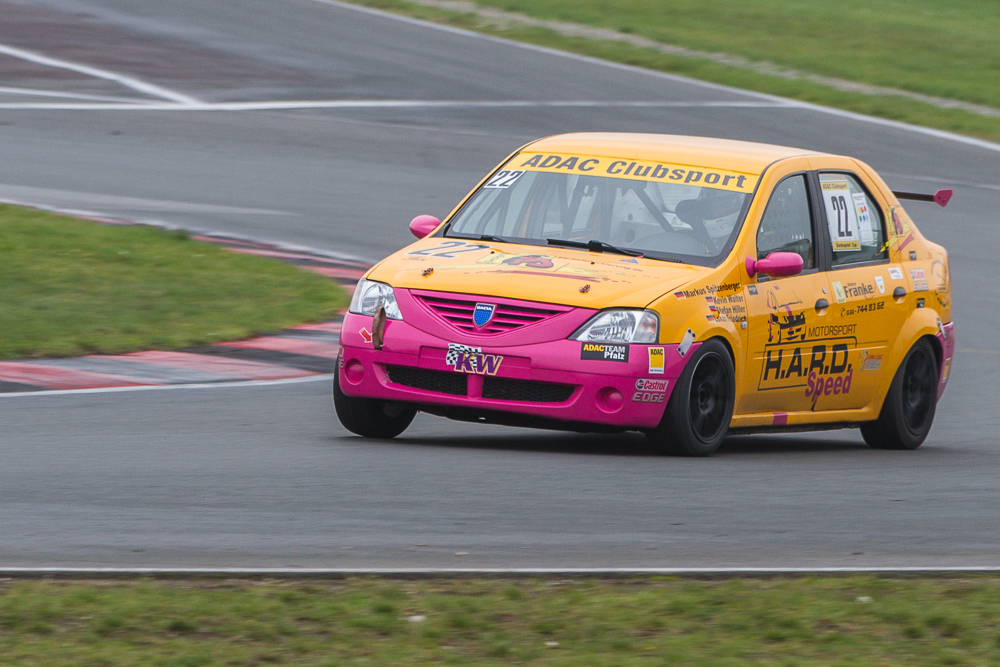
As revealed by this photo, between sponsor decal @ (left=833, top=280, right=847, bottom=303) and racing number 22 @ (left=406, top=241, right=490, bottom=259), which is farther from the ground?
racing number 22 @ (left=406, top=241, right=490, bottom=259)

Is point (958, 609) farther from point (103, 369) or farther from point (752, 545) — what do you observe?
point (103, 369)

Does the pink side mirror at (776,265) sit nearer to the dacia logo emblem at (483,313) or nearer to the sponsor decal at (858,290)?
the sponsor decal at (858,290)

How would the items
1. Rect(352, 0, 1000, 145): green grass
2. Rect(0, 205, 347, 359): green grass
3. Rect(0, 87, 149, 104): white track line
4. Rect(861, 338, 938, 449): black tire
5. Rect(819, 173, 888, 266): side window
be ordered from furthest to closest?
1. Rect(352, 0, 1000, 145): green grass
2. Rect(0, 87, 149, 104): white track line
3. Rect(0, 205, 347, 359): green grass
4. Rect(861, 338, 938, 449): black tire
5. Rect(819, 173, 888, 266): side window

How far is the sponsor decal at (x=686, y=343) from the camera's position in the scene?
330 inches

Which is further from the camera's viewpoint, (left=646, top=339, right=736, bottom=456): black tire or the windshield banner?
the windshield banner

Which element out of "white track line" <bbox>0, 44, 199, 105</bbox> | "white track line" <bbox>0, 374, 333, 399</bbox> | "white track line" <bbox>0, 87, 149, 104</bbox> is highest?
"white track line" <bbox>0, 44, 199, 105</bbox>

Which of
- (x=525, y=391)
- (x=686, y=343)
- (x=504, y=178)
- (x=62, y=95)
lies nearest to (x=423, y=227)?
(x=504, y=178)

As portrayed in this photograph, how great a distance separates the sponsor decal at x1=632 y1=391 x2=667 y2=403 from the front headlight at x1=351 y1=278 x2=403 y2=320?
3.91 feet

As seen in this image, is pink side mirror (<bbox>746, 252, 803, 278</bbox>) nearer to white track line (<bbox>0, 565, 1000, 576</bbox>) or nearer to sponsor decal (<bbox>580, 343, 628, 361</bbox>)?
sponsor decal (<bbox>580, 343, 628, 361</bbox>)

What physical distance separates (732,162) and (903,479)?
1.97m

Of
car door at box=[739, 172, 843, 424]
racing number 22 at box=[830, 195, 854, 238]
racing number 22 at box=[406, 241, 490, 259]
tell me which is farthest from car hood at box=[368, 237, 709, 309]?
racing number 22 at box=[830, 195, 854, 238]

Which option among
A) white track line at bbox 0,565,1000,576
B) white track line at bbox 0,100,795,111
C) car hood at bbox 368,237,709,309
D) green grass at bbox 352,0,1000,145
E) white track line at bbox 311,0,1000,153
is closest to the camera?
white track line at bbox 0,565,1000,576

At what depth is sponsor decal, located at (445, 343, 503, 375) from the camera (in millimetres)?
8336

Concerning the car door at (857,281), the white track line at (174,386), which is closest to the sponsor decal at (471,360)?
the car door at (857,281)
